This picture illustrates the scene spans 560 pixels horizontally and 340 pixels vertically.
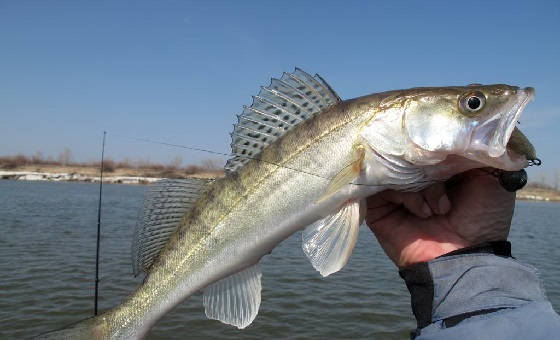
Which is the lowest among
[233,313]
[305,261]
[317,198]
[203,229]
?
[305,261]

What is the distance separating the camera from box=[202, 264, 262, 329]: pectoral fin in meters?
3.43

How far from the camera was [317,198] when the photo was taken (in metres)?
3.16

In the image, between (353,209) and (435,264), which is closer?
(435,264)

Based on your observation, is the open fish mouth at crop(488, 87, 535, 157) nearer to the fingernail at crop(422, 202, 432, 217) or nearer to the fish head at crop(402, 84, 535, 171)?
the fish head at crop(402, 84, 535, 171)

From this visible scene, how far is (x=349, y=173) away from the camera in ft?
10.00

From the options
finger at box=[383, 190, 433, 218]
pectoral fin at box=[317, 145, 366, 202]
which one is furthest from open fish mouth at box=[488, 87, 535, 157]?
pectoral fin at box=[317, 145, 366, 202]

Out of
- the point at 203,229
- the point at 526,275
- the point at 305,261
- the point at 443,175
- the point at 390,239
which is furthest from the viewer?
the point at 305,261

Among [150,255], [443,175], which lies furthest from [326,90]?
[150,255]

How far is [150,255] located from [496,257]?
2.47 m

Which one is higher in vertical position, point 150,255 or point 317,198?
point 317,198

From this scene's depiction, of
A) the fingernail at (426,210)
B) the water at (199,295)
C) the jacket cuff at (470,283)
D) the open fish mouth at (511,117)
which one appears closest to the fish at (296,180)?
the open fish mouth at (511,117)

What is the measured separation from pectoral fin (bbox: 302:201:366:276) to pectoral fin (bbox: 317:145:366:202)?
8.4 inches

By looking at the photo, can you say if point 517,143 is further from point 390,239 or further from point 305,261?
point 305,261

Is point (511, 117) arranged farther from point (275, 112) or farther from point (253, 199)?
point (253, 199)
